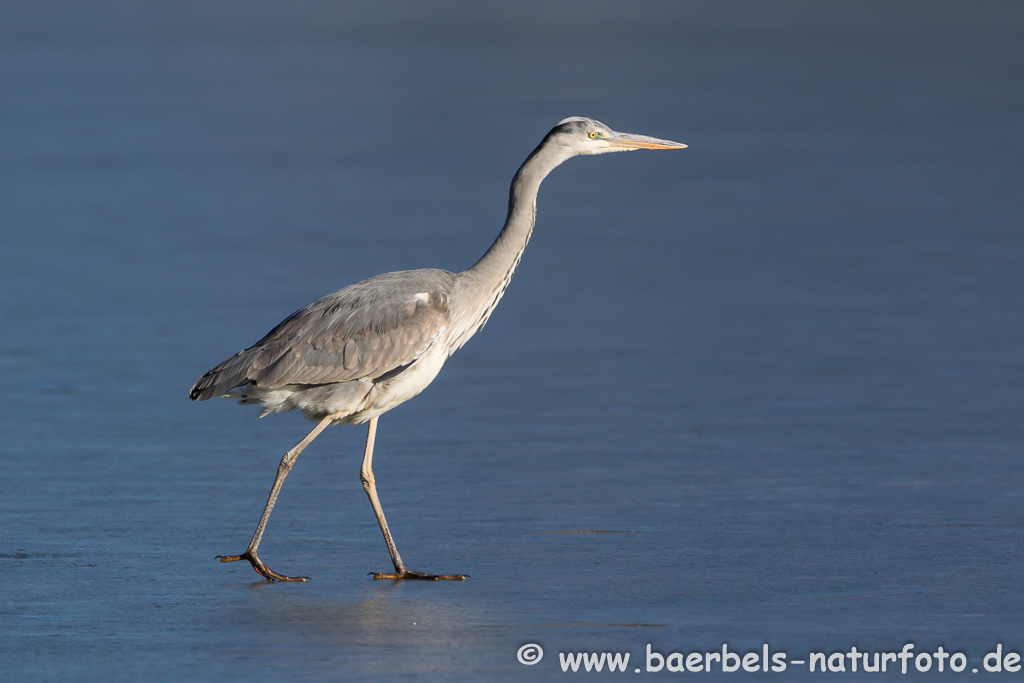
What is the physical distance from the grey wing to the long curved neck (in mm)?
119

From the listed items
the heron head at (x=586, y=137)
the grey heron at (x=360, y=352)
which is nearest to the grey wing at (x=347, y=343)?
the grey heron at (x=360, y=352)

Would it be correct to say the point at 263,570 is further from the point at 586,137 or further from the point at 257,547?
the point at 586,137

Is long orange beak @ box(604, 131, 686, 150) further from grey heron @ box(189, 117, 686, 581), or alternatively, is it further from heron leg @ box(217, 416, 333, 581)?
heron leg @ box(217, 416, 333, 581)

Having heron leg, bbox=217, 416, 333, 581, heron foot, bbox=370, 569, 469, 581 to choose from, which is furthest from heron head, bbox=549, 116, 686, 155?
heron foot, bbox=370, 569, 469, 581

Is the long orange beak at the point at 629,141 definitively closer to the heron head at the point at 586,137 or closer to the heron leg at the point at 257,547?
the heron head at the point at 586,137

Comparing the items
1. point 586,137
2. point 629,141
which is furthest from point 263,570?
point 629,141

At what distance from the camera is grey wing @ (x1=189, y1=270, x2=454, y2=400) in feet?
23.3

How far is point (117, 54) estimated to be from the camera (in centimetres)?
3438

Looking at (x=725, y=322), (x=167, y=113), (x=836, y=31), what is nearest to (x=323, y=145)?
(x=167, y=113)

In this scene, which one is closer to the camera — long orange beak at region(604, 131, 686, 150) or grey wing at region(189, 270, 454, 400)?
grey wing at region(189, 270, 454, 400)

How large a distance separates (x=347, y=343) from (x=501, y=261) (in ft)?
2.77

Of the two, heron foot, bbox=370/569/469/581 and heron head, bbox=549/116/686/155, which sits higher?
heron head, bbox=549/116/686/155

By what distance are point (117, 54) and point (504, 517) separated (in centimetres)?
2907

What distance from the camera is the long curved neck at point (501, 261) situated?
7418 millimetres
